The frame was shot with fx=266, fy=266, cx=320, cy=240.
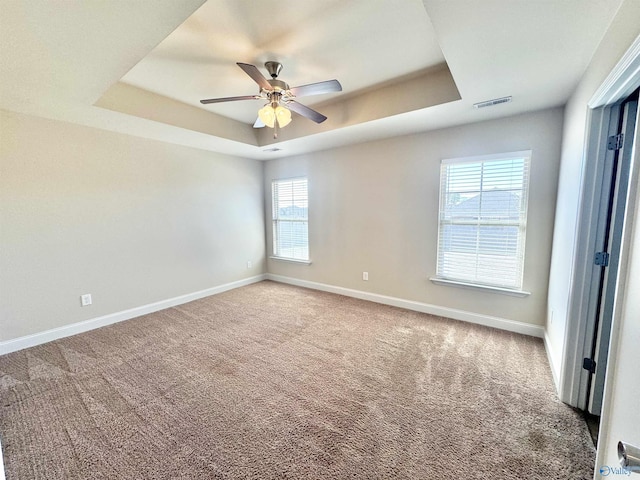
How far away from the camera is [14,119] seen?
264cm

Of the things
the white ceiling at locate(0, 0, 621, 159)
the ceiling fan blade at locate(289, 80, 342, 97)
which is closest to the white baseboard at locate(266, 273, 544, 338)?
the white ceiling at locate(0, 0, 621, 159)

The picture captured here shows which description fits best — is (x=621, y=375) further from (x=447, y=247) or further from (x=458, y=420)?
(x=447, y=247)

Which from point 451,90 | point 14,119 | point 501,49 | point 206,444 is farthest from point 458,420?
point 14,119

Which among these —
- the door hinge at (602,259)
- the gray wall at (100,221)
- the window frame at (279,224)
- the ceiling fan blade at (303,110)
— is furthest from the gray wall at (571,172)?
the gray wall at (100,221)

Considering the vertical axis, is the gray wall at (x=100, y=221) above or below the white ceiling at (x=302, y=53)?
below

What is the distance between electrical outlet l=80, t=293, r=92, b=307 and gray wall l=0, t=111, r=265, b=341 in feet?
0.15

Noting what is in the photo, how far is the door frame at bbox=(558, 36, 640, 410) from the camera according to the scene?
1.72 metres

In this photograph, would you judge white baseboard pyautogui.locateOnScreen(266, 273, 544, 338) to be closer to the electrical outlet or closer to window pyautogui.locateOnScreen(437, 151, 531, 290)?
window pyautogui.locateOnScreen(437, 151, 531, 290)

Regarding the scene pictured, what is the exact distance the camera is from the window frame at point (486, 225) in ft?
9.35

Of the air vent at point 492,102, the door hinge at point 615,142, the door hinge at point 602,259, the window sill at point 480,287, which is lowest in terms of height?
the window sill at point 480,287

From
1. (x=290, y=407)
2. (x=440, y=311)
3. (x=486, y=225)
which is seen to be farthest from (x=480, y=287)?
(x=290, y=407)

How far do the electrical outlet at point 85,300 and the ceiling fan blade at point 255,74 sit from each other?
3.17 m

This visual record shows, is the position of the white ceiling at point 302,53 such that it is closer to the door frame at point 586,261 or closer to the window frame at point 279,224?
the door frame at point 586,261

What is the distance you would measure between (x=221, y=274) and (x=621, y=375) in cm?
465
